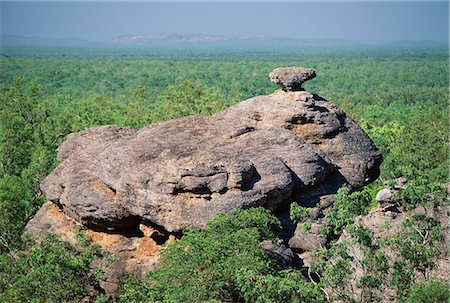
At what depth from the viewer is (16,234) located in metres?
27.7

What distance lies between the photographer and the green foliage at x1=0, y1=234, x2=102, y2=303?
1992cm

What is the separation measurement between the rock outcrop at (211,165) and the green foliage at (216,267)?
127cm

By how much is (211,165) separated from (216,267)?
4284mm

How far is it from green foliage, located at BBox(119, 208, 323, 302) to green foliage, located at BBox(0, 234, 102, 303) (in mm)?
1893

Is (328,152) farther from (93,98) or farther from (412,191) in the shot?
(93,98)

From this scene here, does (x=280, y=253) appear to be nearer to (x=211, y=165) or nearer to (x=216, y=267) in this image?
(x=216, y=267)

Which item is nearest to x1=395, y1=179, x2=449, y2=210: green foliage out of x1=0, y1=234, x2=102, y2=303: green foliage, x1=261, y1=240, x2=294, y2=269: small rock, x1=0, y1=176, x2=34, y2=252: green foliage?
x1=261, y1=240, x2=294, y2=269: small rock

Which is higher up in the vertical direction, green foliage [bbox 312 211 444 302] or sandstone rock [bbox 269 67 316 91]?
sandstone rock [bbox 269 67 316 91]

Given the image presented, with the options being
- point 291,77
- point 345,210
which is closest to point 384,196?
point 345,210

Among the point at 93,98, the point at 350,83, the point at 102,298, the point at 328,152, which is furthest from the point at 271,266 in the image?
the point at 350,83

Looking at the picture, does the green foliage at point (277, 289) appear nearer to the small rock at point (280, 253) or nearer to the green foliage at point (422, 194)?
the small rock at point (280, 253)

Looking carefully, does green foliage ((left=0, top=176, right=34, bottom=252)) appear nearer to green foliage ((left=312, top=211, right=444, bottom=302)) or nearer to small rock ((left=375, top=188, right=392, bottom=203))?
green foliage ((left=312, top=211, right=444, bottom=302))

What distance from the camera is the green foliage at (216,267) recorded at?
1858cm

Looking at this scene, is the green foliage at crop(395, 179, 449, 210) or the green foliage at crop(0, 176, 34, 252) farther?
the green foliage at crop(0, 176, 34, 252)
